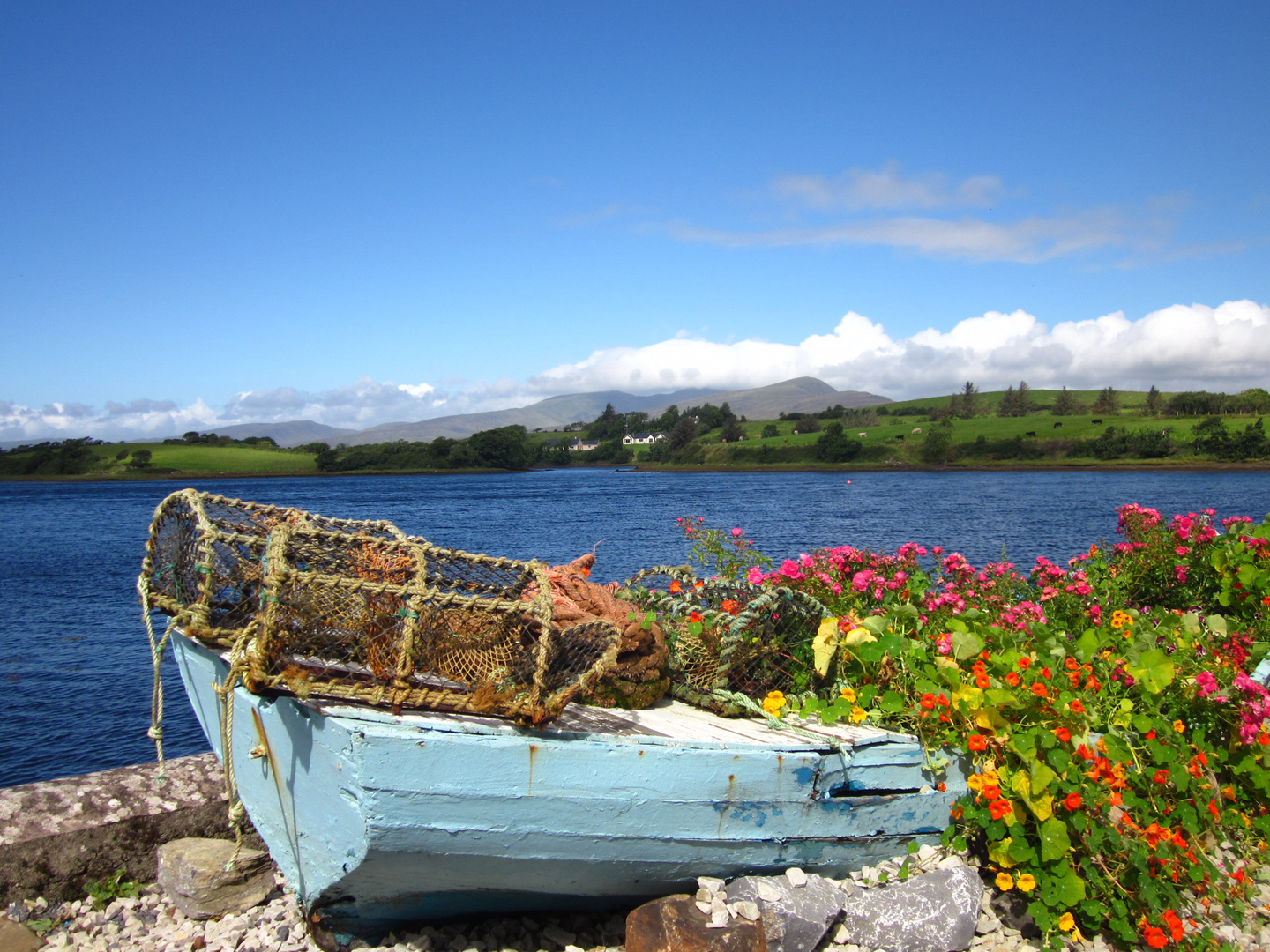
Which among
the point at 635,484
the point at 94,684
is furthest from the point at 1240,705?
the point at 635,484

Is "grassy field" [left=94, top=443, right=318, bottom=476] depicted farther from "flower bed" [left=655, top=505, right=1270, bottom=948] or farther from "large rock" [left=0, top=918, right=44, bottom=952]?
"flower bed" [left=655, top=505, right=1270, bottom=948]

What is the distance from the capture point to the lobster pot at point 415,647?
3701 millimetres

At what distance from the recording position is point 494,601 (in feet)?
12.7

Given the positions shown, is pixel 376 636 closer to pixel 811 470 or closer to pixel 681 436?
pixel 811 470

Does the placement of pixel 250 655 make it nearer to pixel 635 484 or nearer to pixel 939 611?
pixel 939 611

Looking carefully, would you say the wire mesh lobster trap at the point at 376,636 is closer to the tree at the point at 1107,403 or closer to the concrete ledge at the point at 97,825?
the concrete ledge at the point at 97,825

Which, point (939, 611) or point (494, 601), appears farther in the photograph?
point (939, 611)

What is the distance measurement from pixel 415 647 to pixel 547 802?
98 cm

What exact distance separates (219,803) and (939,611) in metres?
5.51

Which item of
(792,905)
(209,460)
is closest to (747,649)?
(792,905)

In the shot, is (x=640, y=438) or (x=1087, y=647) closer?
(x=1087, y=647)

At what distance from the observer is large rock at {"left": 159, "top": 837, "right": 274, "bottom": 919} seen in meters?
4.84

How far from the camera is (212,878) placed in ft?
16.0

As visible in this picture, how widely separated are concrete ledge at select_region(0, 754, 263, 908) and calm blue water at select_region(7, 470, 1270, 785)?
4848 millimetres
